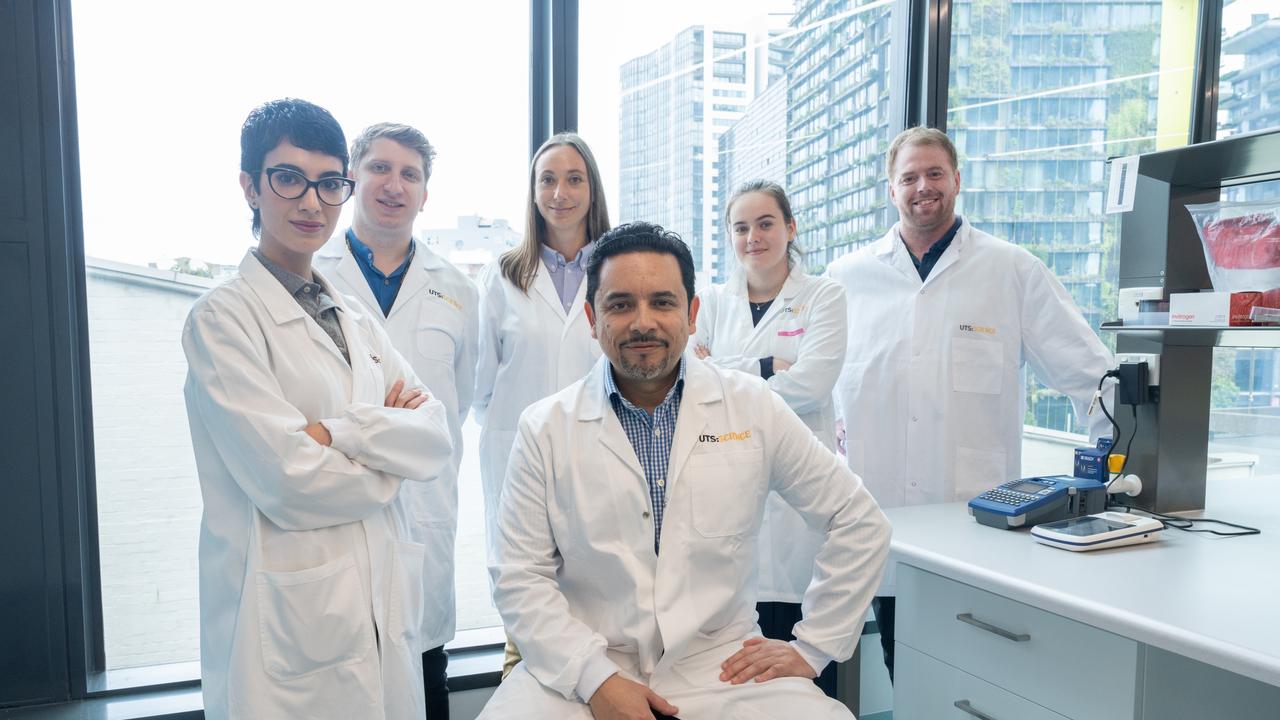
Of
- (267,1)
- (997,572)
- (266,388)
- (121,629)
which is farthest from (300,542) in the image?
(267,1)

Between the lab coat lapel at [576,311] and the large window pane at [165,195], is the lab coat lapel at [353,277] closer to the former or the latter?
the large window pane at [165,195]

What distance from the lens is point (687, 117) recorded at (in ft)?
9.83

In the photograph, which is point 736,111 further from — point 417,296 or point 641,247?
point 641,247

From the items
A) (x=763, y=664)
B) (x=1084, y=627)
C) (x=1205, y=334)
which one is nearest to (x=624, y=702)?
(x=763, y=664)

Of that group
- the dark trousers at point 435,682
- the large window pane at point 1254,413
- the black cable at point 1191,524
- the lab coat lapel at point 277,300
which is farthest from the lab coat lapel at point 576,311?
the large window pane at point 1254,413

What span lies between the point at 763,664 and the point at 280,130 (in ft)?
4.22

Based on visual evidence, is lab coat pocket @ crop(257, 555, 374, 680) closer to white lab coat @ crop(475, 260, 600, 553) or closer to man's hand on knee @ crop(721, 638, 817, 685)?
man's hand on knee @ crop(721, 638, 817, 685)

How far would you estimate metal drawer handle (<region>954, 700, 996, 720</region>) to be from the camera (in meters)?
1.46

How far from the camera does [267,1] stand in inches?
93.5

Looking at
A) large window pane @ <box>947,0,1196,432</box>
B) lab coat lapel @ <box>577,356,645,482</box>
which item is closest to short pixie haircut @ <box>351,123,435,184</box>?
lab coat lapel @ <box>577,356,645,482</box>

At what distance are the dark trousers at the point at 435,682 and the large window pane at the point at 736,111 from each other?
1.52 metres

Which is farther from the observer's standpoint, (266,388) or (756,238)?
(756,238)

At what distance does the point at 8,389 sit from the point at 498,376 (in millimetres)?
1249

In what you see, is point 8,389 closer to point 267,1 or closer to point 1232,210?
point 267,1
